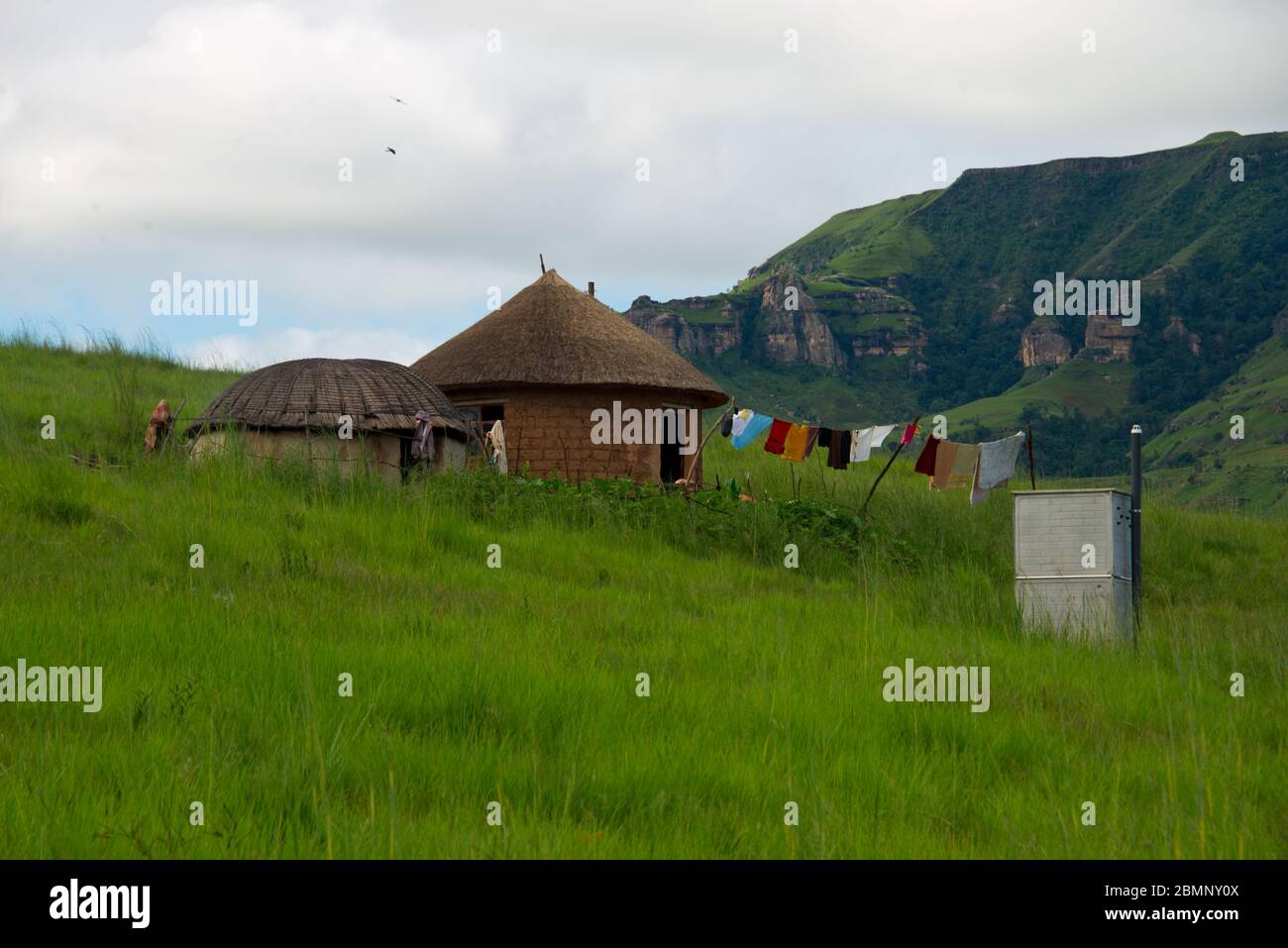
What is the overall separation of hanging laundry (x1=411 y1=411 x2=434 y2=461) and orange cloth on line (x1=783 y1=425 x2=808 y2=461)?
18.9 feet

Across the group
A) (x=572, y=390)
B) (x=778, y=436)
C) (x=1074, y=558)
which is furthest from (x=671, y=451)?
(x=1074, y=558)

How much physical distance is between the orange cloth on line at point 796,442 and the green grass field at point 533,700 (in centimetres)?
549

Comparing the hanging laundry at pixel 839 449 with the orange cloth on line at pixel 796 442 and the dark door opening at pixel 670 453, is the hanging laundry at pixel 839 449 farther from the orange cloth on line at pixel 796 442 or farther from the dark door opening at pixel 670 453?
the dark door opening at pixel 670 453

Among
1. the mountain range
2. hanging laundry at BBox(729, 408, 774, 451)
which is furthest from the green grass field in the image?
the mountain range

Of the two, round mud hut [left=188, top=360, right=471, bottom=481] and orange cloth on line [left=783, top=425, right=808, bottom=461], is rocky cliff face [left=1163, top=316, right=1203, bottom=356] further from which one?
round mud hut [left=188, top=360, right=471, bottom=481]

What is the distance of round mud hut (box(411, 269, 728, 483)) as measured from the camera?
22.6 meters

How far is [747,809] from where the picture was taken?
17.6 ft

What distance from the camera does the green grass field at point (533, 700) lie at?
495 cm
